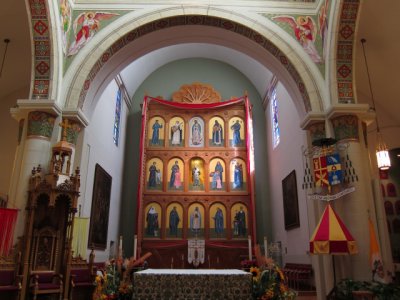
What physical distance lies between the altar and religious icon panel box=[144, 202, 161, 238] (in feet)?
29.1

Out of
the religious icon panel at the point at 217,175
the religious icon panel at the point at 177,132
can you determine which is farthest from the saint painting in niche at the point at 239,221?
the religious icon panel at the point at 177,132

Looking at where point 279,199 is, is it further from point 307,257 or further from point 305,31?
point 305,31

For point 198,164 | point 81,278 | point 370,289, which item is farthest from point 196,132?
point 370,289

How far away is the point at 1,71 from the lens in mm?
10297

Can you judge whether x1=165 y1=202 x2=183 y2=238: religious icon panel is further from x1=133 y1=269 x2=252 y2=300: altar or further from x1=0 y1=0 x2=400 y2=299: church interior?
x1=133 y1=269 x2=252 y2=300: altar

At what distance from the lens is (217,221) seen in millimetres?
15141

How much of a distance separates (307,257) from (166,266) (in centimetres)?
583

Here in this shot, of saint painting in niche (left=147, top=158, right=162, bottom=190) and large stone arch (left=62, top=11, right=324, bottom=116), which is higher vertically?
large stone arch (left=62, top=11, right=324, bottom=116)

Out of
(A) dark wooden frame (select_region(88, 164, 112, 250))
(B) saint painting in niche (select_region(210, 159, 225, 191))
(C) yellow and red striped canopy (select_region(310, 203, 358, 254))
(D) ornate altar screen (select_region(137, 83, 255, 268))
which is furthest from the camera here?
(B) saint painting in niche (select_region(210, 159, 225, 191))

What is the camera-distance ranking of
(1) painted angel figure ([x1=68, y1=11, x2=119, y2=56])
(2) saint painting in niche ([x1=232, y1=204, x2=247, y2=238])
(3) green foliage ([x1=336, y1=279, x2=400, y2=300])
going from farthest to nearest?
(2) saint painting in niche ([x1=232, y1=204, x2=247, y2=238])
(1) painted angel figure ([x1=68, y1=11, x2=119, y2=56])
(3) green foliage ([x1=336, y1=279, x2=400, y2=300])

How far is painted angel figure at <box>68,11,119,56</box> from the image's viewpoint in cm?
915

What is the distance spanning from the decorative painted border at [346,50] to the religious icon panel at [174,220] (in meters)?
8.83

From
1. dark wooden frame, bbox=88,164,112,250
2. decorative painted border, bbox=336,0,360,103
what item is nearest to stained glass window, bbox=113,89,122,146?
dark wooden frame, bbox=88,164,112,250

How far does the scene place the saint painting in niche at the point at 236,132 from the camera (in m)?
16.1
